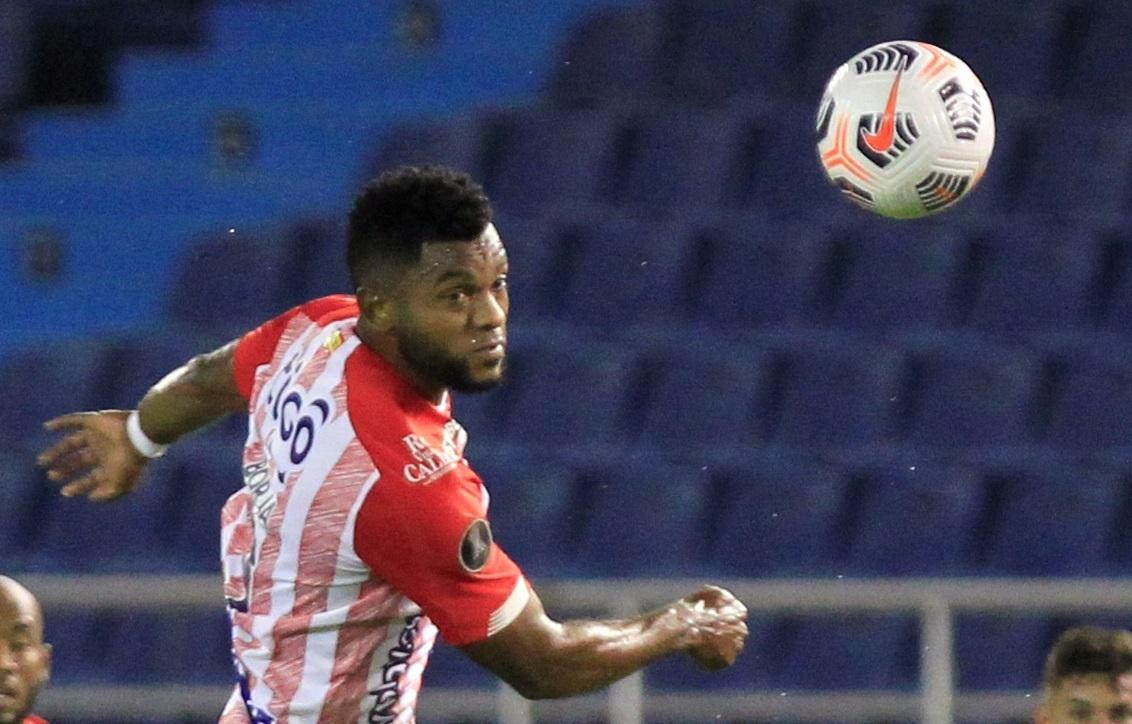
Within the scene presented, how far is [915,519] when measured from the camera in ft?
26.8

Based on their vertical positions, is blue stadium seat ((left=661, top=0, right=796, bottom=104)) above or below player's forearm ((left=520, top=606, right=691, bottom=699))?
above

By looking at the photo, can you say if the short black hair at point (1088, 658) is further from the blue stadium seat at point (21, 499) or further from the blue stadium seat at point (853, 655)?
the blue stadium seat at point (21, 499)

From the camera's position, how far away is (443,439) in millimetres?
Result: 3887

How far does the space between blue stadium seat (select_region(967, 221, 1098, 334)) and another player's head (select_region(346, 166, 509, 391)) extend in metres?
5.04

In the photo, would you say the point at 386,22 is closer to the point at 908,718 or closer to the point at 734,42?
the point at 734,42

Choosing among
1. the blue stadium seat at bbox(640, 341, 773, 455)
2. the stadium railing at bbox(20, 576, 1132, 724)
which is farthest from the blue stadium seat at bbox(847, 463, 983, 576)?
the stadium railing at bbox(20, 576, 1132, 724)

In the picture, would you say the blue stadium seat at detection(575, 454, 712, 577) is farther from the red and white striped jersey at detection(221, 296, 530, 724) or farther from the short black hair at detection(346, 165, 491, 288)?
the short black hair at detection(346, 165, 491, 288)

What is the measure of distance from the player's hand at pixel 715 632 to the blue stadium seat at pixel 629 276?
4.83 meters

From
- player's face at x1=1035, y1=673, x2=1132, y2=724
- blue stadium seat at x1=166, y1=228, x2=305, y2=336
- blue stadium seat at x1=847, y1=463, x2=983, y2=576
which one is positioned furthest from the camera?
blue stadium seat at x1=166, y1=228, x2=305, y2=336

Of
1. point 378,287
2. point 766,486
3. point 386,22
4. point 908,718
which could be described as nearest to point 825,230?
point 766,486

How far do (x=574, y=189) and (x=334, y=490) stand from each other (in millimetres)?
5375

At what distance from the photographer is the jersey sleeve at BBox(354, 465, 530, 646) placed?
3773 mm

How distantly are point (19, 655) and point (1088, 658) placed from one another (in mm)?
2192

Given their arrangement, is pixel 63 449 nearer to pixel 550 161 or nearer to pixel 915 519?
pixel 915 519
